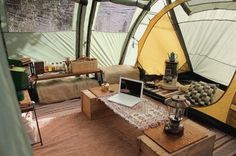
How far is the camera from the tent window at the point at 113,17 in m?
3.83

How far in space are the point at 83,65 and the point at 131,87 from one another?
4.47 ft

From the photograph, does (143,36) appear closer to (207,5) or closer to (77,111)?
(207,5)

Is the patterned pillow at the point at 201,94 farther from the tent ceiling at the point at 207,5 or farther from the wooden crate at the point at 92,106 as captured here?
the wooden crate at the point at 92,106

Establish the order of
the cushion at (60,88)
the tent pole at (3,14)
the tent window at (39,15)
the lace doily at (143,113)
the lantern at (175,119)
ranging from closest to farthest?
the lantern at (175,119) → the lace doily at (143,113) → the tent pole at (3,14) → the tent window at (39,15) → the cushion at (60,88)

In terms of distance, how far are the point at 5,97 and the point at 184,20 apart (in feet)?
11.5

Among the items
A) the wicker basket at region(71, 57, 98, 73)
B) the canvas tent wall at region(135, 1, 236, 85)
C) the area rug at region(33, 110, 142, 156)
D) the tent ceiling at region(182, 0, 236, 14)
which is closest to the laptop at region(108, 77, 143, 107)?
the area rug at region(33, 110, 142, 156)

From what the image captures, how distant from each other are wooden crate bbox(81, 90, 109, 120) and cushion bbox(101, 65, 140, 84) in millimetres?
1064

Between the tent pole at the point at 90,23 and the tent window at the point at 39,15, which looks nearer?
the tent window at the point at 39,15

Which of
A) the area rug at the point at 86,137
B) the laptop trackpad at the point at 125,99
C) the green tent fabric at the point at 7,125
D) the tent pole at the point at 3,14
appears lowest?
the area rug at the point at 86,137

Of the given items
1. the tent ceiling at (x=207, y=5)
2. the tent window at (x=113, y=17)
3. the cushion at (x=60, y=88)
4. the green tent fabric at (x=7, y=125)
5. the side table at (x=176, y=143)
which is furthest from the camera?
the tent window at (x=113, y=17)

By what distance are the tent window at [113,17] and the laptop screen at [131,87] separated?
1.67 meters

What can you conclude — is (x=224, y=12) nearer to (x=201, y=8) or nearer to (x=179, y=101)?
(x=201, y=8)

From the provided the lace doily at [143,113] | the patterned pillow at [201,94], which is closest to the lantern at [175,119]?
the lace doily at [143,113]

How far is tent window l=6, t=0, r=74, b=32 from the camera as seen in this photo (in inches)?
127
